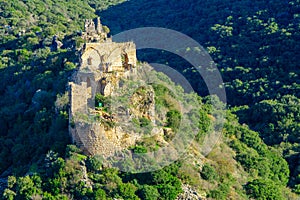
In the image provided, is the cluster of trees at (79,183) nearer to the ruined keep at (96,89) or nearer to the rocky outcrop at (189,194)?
the rocky outcrop at (189,194)

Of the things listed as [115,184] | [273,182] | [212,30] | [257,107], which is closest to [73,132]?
[115,184]

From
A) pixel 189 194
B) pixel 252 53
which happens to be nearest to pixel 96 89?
pixel 189 194

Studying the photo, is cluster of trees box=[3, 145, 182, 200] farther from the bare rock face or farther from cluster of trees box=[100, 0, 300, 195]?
cluster of trees box=[100, 0, 300, 195]

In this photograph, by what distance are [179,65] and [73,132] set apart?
1285 inches

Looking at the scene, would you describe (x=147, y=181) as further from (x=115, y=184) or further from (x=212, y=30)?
(x=212, y=30)

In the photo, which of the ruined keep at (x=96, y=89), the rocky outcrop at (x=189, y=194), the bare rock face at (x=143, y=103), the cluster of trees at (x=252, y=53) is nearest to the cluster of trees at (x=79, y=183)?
the rocky outcrop at (x=189, y=194)

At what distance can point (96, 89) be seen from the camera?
120ft

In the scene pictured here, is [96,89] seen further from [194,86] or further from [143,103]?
[194,86]

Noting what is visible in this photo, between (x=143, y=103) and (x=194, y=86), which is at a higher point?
(x=194, y=86)

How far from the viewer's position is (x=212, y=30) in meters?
74.2

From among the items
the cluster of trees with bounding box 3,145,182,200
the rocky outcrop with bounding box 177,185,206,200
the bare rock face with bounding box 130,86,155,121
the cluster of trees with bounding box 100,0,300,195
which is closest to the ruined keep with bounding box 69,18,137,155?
the cluster of trees with bounding box 3,145,182,200

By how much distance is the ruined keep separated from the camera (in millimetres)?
33625

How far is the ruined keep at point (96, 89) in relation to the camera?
3362 cm

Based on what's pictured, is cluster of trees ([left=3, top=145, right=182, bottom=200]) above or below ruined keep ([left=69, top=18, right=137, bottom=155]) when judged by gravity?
below
